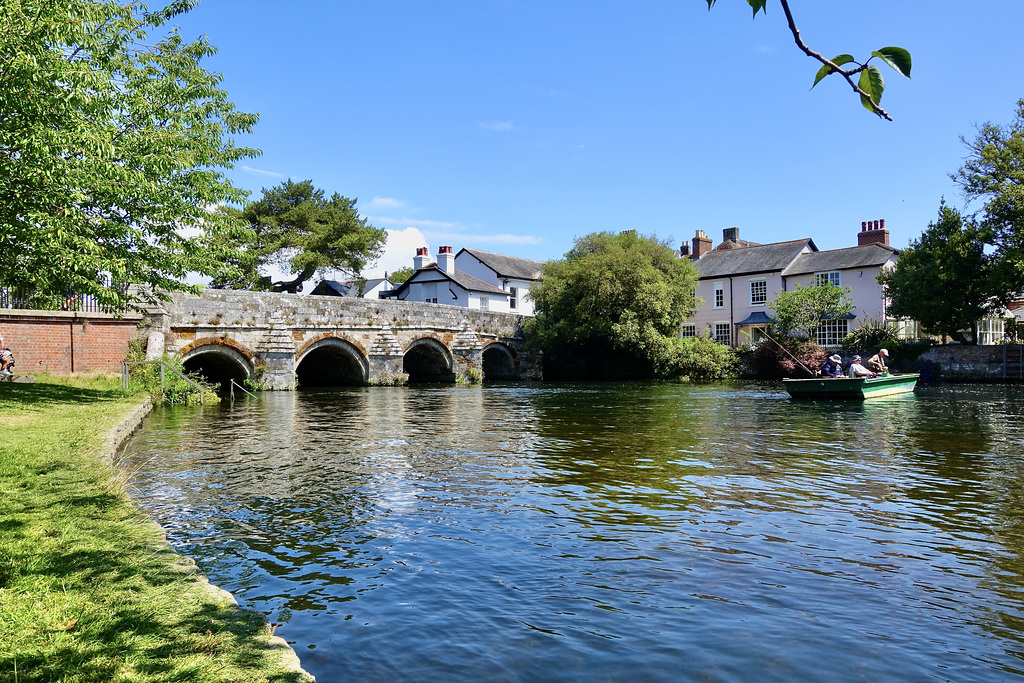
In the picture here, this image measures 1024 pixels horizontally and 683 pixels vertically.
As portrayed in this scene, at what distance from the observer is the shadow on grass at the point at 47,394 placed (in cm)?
1323

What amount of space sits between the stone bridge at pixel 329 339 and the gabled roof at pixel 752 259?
1529 cm

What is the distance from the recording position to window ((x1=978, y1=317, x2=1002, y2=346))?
39094 mm

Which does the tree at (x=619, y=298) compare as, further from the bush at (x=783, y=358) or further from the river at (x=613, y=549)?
the river at (x=613, y=549)

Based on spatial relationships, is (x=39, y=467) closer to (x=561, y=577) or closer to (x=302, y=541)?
(x=302, y=541)

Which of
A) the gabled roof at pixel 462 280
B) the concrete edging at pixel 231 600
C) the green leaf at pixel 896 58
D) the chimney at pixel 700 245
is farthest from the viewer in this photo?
the chimney at pixel 700 245

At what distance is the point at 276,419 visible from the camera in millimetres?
16766

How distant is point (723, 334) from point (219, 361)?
106 ft

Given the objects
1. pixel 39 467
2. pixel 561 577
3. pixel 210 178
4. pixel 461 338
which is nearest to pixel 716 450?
pixel 561 577

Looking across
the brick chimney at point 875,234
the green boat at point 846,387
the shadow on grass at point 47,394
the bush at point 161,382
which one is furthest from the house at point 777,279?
the shadow on grass at point 47,394

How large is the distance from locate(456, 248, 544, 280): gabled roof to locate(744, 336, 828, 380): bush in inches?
712

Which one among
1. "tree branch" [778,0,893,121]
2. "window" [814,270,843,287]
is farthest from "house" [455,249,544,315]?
"tree branch" [778,0,893,121]

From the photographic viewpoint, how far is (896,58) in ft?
5.67

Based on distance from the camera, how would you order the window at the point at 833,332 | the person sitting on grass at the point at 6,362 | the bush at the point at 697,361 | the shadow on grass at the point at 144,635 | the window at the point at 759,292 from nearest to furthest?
the shadow on grass at the point at 144,635
the person sitting on grass at the point at 6,362
the bush at the point at 697,361
the window at the point at 833,332
the window at the point at 759,292

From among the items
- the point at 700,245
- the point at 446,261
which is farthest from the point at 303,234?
the point at 700,245
